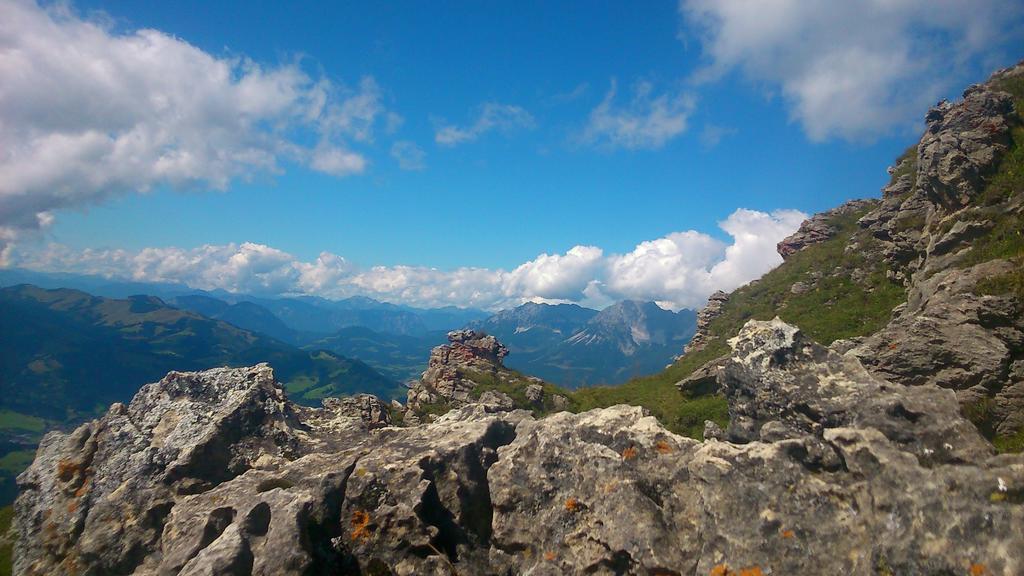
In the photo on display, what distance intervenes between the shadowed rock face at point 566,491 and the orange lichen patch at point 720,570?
7 cm

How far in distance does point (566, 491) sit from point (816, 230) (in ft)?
299

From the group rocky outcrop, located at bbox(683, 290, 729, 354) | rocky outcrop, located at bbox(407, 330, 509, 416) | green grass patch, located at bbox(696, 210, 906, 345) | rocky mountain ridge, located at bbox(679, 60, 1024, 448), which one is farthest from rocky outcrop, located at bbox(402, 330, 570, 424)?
green grass patch, located at bbox(696, 210, 906, 345)

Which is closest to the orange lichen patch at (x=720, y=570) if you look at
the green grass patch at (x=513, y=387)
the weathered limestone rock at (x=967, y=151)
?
the weathered limestone rock at (x=967, y=151)

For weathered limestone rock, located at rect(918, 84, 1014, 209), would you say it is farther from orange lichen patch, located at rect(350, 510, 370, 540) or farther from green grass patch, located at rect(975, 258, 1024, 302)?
orange lichen patch, located at rect(350, 510, 370, 540)

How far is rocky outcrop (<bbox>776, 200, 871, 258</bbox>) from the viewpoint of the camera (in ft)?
269

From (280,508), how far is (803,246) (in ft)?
308

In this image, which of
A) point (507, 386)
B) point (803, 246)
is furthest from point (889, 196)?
point (507, 386)

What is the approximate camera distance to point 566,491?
1112cm

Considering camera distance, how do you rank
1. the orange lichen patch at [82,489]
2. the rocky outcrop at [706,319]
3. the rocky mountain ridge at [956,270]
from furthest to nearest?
the rocky outcrop at [706,319]
the rocky mountain ridge at [956,270]
the orange lichen patch at [82,489]

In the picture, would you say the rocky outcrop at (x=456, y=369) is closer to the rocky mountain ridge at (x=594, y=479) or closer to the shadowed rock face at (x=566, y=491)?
the rocky mountain ridge at (x=594, y=479)

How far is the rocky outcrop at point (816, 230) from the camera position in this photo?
82000mm

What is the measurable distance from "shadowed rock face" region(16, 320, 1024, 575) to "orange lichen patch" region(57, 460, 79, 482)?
7cm

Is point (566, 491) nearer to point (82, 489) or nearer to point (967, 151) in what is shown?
point (82, 489)

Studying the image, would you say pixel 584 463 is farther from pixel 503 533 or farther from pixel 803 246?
pixel 803 246
